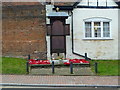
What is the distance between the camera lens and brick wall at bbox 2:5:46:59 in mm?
21000

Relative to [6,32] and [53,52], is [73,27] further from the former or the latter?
[6,32]

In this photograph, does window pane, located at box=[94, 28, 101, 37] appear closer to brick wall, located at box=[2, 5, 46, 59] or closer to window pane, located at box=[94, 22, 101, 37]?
window pane, located at box=[94, 22, 101, 37]

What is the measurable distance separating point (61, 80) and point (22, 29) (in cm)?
863

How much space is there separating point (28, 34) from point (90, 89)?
1035 centimetres

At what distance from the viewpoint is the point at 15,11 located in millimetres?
21094

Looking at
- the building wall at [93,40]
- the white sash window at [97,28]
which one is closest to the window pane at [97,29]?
the white sash window at [97,28]

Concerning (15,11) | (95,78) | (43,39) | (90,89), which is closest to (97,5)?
(43,39)

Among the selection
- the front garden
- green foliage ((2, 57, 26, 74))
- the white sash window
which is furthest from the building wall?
green foliage ((2, 57, 26, 74))

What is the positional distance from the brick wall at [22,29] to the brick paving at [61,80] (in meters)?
6.71

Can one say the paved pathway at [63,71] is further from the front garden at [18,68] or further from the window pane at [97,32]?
the window pane at [97,32]

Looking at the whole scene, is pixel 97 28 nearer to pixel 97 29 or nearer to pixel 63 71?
pixel 97 29

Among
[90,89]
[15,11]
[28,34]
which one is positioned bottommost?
[90,89]

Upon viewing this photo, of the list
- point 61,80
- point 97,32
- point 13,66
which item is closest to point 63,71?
point 61,80

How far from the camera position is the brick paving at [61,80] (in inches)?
510
